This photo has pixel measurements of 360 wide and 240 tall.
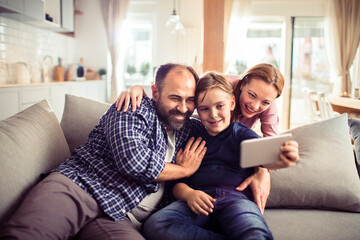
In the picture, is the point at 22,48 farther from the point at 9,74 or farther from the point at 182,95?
the point at 182,95

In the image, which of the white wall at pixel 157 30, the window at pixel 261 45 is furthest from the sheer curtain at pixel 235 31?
the white wall at pixel 157 30

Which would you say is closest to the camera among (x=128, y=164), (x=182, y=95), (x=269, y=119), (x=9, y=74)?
(x=128, y=164)

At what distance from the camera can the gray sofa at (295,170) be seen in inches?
47.8

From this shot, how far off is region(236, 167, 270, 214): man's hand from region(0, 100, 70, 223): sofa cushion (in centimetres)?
94

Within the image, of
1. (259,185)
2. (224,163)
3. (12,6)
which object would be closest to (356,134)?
(259,185)

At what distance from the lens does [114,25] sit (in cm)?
561

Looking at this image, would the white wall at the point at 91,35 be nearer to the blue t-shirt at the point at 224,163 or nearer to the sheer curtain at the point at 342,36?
the sheer curtain at the point at 342,36

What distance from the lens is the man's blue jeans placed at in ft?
3.43

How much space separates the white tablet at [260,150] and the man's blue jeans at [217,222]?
9.9 inches

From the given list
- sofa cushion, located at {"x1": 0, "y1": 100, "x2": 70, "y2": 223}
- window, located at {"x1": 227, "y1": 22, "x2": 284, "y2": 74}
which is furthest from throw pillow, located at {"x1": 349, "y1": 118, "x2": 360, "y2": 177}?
window, located at {"x1": 227, "y1": 22, "x2": 284, "y2": 74}

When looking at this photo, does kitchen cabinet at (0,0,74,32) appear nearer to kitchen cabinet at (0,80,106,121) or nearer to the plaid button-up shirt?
kitchen cabinet at (0,80,106,121)

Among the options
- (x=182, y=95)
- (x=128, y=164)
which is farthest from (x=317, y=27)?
(x=128, y=164)

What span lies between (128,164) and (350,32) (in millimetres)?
5888

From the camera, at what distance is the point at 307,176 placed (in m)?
1.44
